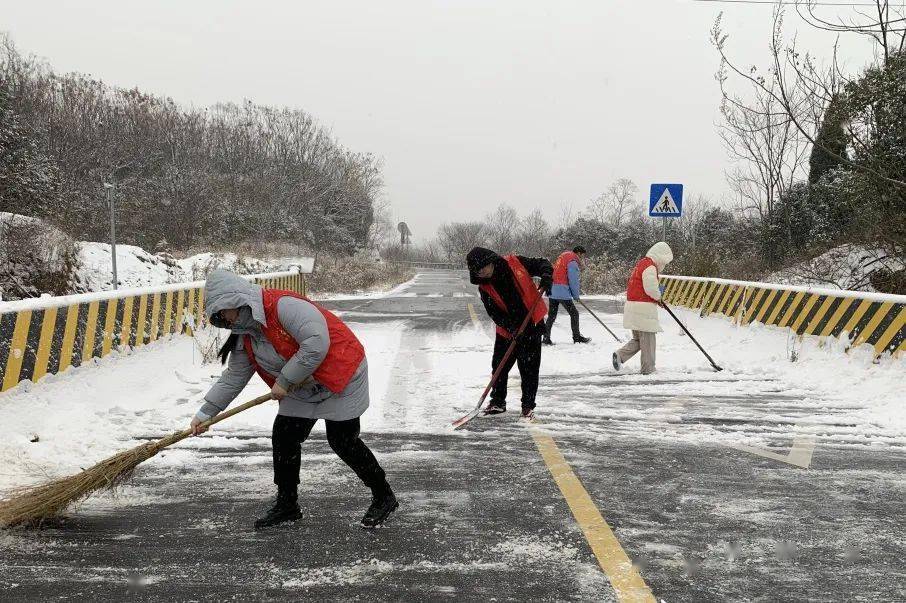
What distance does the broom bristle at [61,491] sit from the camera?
3.46 metres

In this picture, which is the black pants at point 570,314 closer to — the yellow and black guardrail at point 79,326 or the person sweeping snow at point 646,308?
the person sweeping snow at point 646,308

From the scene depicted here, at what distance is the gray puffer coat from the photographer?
10.7ft

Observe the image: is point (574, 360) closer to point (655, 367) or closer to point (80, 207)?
point (655, 367)

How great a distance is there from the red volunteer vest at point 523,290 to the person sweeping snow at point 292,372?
2.79 meters

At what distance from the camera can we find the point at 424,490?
4.15 meters

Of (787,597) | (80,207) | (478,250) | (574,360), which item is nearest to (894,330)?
(574,360)

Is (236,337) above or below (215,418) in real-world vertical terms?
above

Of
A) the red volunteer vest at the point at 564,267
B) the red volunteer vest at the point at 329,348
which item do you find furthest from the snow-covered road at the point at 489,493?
the red volunteer vest at the point at 564,267

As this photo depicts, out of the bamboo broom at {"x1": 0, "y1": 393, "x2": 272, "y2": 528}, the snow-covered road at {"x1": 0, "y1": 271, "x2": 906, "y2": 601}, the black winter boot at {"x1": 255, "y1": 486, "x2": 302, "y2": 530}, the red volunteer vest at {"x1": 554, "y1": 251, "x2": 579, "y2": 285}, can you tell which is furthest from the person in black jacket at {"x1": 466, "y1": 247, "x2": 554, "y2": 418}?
the red volunteer vest at {"x1": 554, "y1": 251, "x2": 579, "y2": 285}

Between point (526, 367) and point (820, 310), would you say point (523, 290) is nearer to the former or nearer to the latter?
point (526, 367)

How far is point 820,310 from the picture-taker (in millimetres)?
9203

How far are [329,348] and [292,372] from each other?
23cm

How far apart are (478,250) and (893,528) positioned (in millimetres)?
3604

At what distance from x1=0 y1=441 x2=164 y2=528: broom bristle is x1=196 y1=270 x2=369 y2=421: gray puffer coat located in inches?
20.1
